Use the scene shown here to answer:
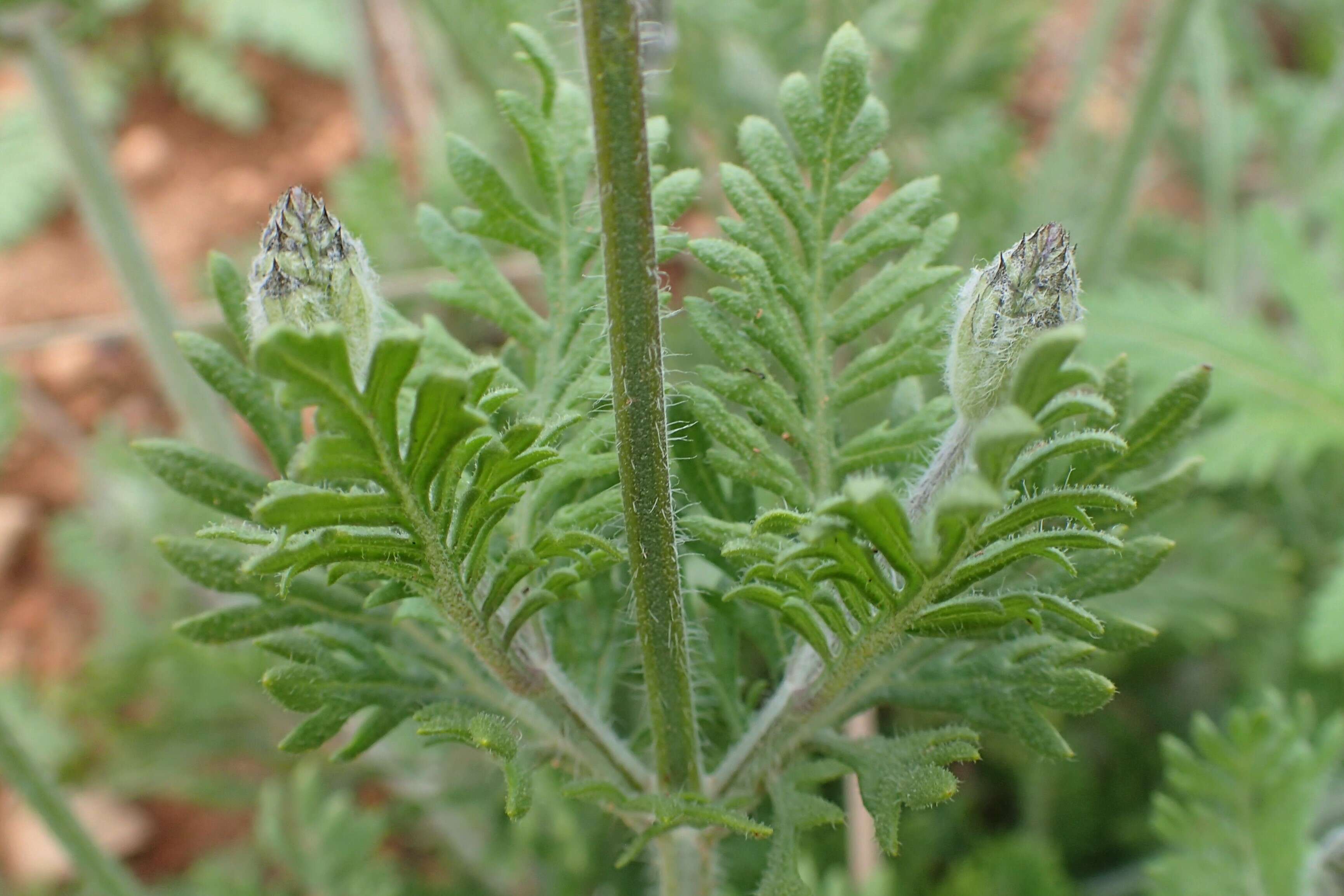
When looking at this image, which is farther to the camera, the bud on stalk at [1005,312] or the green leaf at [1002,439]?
the bud on stalk at [1005,312]

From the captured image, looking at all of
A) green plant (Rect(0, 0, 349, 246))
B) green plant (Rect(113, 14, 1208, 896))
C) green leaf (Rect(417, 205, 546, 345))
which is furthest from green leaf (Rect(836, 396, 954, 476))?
green plant (Rect(0, 0, 349, 246))

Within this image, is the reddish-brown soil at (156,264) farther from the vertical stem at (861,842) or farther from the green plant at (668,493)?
the green plant at (668,493)

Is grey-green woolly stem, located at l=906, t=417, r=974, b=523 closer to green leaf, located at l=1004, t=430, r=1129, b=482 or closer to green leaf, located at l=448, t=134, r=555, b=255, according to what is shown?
green leaf, located at l=1004, t=430, r=1129, b=482

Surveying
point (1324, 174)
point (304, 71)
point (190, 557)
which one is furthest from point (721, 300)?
point (304, 71)

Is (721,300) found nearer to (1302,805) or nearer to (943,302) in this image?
(943,302)

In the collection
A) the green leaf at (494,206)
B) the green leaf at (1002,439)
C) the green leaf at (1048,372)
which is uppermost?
the green leaf at (494,206)

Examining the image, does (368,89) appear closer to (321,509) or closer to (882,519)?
(321,509)

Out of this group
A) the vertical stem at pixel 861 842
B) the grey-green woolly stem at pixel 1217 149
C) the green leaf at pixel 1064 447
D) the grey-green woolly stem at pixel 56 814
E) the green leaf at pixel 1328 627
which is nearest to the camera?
the green leaf at pixel 1064 447

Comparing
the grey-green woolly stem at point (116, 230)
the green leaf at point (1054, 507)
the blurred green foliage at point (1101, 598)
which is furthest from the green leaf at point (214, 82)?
the green leaf at point (1054, 507)
